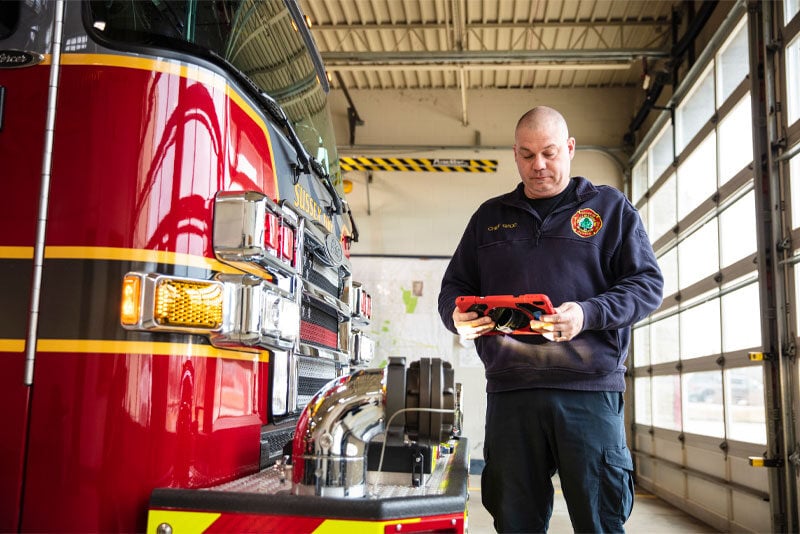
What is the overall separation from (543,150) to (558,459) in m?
0.95

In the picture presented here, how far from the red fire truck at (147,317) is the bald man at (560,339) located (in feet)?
0.96

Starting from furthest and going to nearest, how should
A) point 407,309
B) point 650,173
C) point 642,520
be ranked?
1. point 407,309
2. point 650,173
3. point 642,520

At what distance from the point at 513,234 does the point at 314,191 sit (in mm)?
1013

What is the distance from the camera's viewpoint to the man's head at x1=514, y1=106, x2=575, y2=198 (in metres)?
2.26

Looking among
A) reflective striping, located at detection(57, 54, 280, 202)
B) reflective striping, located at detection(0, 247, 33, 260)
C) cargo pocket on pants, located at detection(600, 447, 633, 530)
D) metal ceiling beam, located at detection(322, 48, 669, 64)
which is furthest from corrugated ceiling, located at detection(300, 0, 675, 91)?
reflective striping, located at detection(0, 247, 33, 260)

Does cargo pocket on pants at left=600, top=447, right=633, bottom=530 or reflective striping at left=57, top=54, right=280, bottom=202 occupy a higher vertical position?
reflective striping at left=57, top=54, right=280, bottom=202

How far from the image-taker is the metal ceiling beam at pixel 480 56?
8373 mm

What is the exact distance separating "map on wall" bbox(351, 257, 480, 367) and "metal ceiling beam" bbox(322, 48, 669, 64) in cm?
274

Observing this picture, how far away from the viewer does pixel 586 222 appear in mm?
2266

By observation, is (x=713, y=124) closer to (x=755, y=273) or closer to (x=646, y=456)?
(x=755, y=273)

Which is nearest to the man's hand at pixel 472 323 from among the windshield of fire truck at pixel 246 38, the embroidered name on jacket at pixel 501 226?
the embroidered name on jacket at pixel 501 226

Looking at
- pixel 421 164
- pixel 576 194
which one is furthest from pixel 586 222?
pixel 421 164

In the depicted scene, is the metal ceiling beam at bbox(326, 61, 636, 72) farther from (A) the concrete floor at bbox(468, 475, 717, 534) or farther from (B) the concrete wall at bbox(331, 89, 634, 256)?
(A) the concrete floor at bbox(468, 475, 717, 534)

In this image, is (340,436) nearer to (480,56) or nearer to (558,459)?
(558,459)
